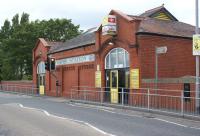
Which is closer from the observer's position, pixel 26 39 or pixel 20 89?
pixel 20 89

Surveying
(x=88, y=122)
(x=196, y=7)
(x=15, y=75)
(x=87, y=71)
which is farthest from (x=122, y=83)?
(x=15, y=75)

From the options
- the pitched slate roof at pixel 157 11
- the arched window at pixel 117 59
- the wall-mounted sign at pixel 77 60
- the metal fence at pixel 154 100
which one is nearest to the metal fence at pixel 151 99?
the metal fence at pixel 154 100

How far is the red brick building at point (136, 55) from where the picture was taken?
84.5 feet

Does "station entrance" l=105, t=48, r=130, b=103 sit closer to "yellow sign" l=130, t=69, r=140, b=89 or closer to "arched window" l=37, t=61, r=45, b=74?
"yellow sign" l=130, t=69, r=140, b=89

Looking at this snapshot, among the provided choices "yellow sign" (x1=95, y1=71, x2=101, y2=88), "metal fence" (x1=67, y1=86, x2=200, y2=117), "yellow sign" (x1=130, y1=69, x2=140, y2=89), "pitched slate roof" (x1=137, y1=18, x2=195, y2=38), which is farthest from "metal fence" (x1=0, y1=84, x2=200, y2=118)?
"pitched slate roof" (x1=137, y1=18, x2=195, y2=38)

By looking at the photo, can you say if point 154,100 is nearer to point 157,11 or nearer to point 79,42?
point 157,11

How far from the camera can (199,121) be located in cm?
1669

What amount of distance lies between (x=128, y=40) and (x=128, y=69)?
2029 millimetres

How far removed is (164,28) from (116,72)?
4731 mm

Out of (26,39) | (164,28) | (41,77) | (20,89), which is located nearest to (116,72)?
(164,28)

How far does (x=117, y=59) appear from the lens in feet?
93.2

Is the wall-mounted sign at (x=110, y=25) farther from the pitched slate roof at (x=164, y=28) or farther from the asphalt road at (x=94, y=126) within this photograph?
the asphalt road at (x=94, y=126)

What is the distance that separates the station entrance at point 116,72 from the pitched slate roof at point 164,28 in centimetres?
222

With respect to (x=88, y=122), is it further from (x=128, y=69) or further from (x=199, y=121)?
(x=128, y=69)
